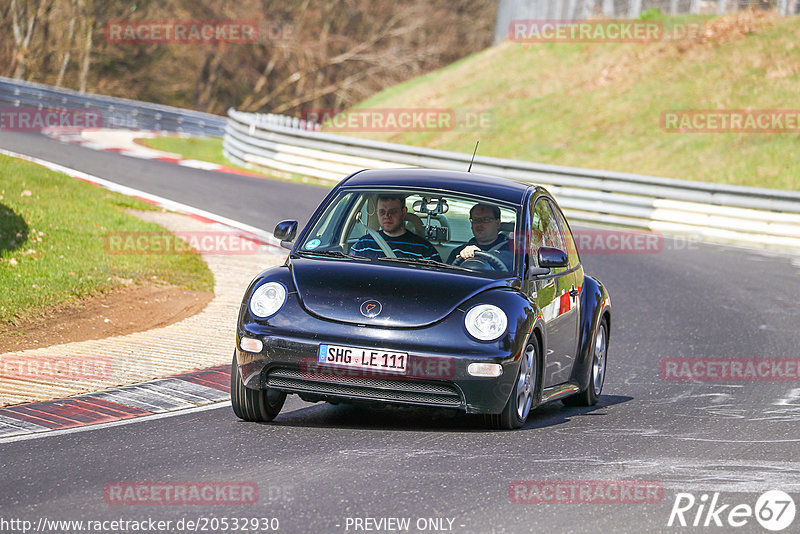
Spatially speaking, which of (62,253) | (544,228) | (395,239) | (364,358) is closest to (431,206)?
(395,239)

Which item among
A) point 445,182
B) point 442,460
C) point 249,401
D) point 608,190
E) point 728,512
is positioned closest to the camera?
point 728,512

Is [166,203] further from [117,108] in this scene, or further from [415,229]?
[117,108]

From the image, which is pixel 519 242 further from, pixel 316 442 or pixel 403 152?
pixel 403 152

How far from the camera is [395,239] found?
7.91m

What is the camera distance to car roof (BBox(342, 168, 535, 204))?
8102 mm

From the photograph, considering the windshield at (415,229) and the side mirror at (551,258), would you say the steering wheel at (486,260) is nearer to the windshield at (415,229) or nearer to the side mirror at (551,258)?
the windshield at (415,229)

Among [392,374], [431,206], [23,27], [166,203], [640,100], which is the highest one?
[23,27]

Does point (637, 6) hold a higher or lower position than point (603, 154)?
higher

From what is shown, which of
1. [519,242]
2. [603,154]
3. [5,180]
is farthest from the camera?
[603,154]

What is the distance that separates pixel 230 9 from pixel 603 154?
26242 millimetres

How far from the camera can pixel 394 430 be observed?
7.23 metres

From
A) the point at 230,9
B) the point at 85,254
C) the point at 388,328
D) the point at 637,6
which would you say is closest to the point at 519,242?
the point at 388,328

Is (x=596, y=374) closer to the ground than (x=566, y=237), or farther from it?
closer to the ground

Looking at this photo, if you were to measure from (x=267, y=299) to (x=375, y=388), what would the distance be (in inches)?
32.6
